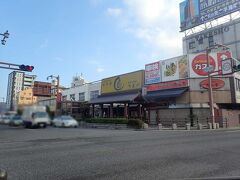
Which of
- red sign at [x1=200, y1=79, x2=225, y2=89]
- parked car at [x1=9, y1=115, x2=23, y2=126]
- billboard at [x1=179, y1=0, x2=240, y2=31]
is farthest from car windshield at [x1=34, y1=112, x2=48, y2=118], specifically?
billboard at [x1=179, y1=0, x2=240, y2=31]

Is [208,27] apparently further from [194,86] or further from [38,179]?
[38,179]

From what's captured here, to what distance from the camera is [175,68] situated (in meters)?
38.3

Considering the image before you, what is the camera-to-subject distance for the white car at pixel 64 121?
6.29 feet

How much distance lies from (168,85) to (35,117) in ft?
122

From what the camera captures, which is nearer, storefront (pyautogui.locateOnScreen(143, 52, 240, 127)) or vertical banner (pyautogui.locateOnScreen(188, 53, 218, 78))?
storefront (pyautogui.locateOnScreen(143, 52, 240, 127))

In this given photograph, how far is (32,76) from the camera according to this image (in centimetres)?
239

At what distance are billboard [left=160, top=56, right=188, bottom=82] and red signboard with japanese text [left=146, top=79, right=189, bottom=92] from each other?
0.83 m

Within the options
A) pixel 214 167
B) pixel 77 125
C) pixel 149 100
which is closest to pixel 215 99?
pixel 149 100

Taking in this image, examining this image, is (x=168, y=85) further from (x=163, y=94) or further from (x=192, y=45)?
(x=192, y=45)

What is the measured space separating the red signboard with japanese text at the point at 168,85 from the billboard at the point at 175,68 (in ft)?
2.74

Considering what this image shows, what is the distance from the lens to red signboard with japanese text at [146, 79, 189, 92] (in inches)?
1426

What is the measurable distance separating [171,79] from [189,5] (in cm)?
3961

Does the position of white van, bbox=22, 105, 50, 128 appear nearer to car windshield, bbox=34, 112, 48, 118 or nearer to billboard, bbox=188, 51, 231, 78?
car windshield, bbox=34, 112, 48, 118

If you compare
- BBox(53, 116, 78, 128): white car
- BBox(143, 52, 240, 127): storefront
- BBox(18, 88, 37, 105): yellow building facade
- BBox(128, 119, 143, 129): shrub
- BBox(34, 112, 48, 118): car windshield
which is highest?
BBox(143, 52, 240, 127): storefront
